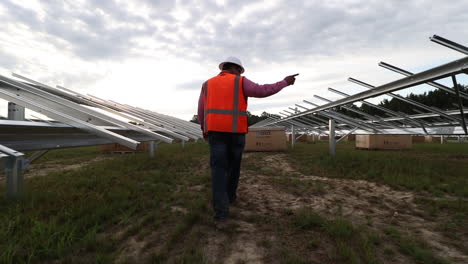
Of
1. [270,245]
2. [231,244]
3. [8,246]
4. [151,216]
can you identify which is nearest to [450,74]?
[270,245]

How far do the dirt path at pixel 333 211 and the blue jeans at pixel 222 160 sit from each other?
0.73ft

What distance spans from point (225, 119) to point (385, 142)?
11.2 metres

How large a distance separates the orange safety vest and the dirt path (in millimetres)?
940

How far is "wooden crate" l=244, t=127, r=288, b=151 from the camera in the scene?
9.62 m

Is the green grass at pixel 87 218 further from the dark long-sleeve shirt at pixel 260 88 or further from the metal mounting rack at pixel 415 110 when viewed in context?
the metal mounting rack at pixel 415 110

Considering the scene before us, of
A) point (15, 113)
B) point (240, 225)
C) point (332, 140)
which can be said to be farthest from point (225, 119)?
point (332, 140)

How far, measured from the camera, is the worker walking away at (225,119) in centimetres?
222

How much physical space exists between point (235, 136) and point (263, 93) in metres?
0.54

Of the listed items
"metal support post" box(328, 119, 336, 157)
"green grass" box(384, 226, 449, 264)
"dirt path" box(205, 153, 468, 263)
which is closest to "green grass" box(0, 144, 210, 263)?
"dirt path" box(205, 153, 468, 263)

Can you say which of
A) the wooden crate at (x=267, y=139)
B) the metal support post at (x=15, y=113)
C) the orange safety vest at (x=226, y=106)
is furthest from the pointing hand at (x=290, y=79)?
the wooden crate at (x=267, y=139)

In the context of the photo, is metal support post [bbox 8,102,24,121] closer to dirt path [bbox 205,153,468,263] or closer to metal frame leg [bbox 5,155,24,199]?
metal frame leg [bbox 5,155,24,199]

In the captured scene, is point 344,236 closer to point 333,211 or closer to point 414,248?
point 414,248

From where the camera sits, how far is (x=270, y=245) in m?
1.70

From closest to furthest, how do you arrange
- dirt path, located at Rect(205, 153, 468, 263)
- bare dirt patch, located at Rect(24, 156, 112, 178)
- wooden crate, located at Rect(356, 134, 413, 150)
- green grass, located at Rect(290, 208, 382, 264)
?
1. green grass, located at Rect(290, 208, 382, 264)
2. dirt path, located at Rect(205, 153, 468, 263)
3. bare dirt patch, located at Rect(24, 156, 112, 178)
4. wooden crate, located at Rect(356, 134, 413, 150)
